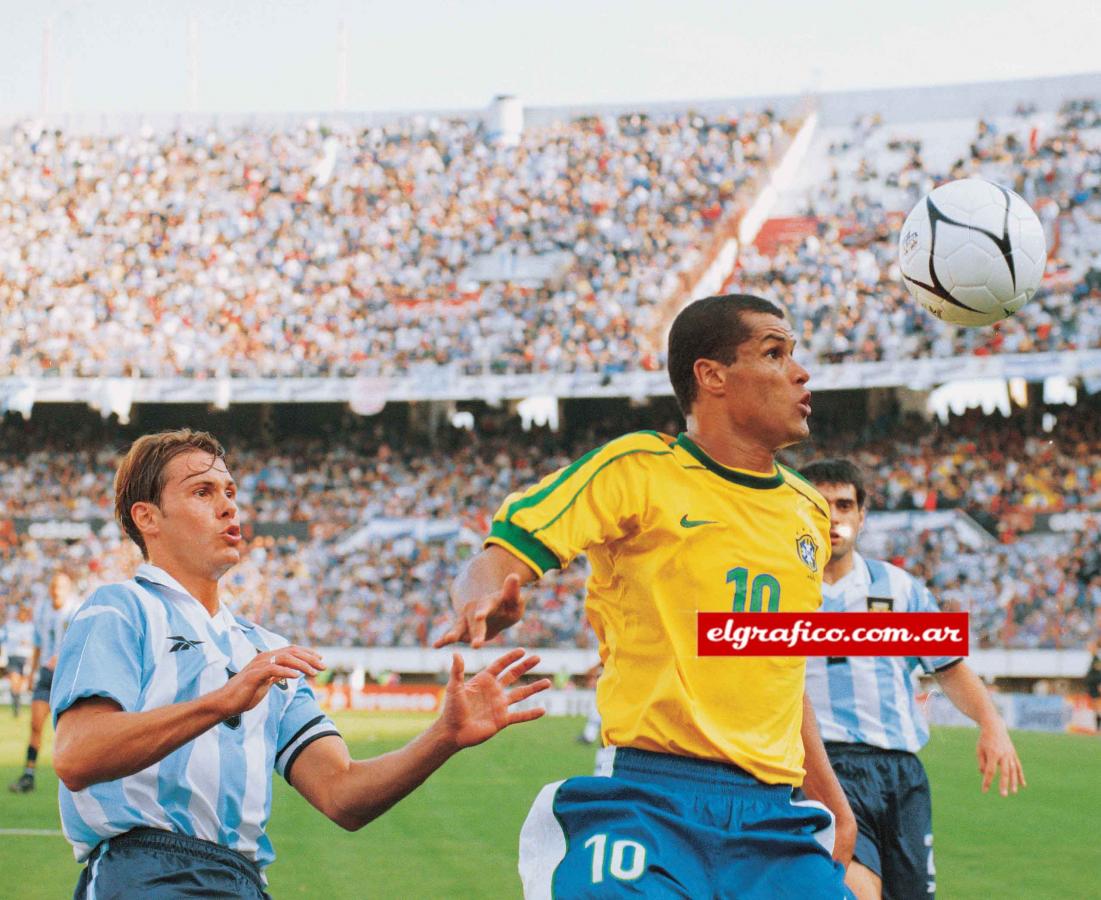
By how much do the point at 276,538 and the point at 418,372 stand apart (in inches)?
214

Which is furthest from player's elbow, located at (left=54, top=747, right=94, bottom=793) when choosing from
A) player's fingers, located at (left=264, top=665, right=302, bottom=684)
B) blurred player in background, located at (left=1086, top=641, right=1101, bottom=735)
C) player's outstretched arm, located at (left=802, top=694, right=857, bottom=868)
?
blurred player in background, located at (left=1086, top=641, right=1101, bottom=735)

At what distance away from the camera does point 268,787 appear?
3699mm

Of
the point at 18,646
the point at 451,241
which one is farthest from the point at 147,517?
the point at 451,241

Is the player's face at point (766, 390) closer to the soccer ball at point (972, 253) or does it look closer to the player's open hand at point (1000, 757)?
the player's open hand at point (1000, 757)

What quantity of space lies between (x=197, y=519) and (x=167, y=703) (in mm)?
563

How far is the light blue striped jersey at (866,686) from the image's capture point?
6.05m

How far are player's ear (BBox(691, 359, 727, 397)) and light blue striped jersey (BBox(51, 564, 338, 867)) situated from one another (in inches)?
57.7

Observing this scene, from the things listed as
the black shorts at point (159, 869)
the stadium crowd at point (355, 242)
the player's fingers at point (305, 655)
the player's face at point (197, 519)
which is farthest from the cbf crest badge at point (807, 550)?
the stadium crowd at point (355, 242)

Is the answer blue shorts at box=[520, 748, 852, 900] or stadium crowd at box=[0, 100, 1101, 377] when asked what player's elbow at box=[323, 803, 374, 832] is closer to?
blue shorts at box=[520, 748, 852, 900]

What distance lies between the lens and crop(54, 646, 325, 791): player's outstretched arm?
3.11m

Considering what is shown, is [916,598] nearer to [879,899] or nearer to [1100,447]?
[879,899]

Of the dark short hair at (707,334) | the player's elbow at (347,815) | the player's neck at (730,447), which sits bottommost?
the player's elbow at (347,815)

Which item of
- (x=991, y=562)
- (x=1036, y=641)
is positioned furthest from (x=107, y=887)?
(x=991, y=562)

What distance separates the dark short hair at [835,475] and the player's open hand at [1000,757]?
3.75ft
